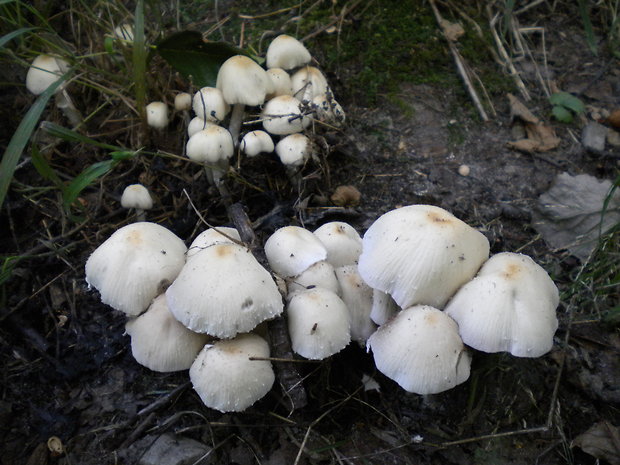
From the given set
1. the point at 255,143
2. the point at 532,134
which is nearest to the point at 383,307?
the point at 255,143

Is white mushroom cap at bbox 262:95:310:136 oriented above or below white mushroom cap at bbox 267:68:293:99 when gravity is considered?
below

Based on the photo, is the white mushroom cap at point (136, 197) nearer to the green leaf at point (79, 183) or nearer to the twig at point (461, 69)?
the green leaf at point (79, 183)

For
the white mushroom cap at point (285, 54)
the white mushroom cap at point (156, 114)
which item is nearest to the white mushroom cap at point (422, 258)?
the white mushroom cap at point (285, 54)

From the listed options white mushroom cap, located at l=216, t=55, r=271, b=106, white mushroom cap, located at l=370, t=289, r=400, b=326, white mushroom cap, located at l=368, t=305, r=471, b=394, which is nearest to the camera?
A: white mushroom cap, located at l=368, t=305, r=471, b=394

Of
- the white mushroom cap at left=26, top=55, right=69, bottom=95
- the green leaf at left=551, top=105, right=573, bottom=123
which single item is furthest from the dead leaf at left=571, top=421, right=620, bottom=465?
the white mushroom cap at left=26, top=55, right=69, bottom=95

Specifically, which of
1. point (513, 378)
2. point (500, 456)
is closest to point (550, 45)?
point (513, 378)

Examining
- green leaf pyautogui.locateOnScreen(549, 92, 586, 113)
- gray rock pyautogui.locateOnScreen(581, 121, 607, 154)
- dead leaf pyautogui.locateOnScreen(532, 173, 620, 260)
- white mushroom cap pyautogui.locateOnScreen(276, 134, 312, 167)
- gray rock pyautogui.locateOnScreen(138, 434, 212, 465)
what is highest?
white mushroom cap pyautogui.locateOnScreen(276, 134, 312, 167)

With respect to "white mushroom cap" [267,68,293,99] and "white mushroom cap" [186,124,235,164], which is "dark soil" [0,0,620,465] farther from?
"white mushroom cap" [267,68,293,99]

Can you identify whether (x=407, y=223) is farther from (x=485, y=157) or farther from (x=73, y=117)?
(x=73, y=117)
